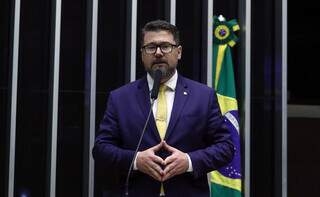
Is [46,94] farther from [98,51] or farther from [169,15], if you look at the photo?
[169,15]

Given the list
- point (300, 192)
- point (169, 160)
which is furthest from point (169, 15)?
point (169, 160)

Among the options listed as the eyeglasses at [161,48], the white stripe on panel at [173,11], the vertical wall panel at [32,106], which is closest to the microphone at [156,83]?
the eyeglasses at [161,48]

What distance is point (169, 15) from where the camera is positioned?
214 inches

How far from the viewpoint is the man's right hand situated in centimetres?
232

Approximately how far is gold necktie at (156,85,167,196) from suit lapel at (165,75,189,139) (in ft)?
0.12

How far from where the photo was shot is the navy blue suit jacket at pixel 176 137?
244cm

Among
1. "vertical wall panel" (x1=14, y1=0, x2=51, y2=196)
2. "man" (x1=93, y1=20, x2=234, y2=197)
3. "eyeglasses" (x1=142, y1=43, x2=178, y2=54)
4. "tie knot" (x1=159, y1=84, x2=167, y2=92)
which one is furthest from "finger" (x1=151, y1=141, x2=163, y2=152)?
"vertical wall panel" (x1=14, y1=0, x2=51, y2=196)

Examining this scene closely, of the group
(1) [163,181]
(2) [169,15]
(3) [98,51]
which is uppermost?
(2) [169,15]

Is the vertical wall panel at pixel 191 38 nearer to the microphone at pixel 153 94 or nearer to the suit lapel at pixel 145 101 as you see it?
the suit lapel at pixel 145 101

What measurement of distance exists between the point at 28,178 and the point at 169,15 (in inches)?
83.2

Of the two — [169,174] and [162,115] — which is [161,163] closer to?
[169,174]

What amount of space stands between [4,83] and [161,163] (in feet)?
10.4

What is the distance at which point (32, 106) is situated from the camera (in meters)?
5.12

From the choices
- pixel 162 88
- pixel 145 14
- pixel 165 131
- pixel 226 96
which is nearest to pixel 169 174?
pixel 165 131
